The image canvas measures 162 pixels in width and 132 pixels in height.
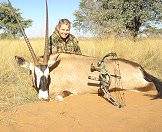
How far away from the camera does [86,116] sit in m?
5.02

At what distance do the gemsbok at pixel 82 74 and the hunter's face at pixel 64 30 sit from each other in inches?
27.0

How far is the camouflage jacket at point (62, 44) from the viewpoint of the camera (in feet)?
24.2

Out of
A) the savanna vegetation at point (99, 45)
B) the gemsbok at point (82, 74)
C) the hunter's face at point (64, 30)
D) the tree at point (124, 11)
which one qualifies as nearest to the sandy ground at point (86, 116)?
the gemsbok at point (82, 74)

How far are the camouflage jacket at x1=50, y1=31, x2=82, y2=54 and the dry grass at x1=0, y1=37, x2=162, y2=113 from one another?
73 cm

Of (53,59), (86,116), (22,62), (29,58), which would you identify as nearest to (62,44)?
(53,59)

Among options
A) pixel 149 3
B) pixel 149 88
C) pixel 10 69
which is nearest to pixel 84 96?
pixel 149 88

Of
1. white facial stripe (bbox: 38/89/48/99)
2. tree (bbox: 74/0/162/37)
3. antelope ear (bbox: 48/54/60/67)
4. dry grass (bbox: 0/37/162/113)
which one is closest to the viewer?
white facial stripe (bbox: 38/89/48/99)

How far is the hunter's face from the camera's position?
730 centimetres

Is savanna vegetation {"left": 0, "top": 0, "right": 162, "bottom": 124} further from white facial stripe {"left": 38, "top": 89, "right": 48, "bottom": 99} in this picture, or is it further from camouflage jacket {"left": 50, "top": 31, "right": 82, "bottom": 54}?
camouflage jacket {"left": 50, "top": 31, "right": 82, "bottom": 54}

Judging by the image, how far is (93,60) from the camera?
22.5ft

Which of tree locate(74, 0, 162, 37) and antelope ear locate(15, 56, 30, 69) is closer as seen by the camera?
antelope ear locate(15, 56, 30, 69)

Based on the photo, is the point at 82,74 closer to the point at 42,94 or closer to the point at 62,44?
the point at 42,94

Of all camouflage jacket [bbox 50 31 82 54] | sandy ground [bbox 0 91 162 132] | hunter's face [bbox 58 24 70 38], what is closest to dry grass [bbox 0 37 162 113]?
sandy ground [bbox 0 91 162 132]

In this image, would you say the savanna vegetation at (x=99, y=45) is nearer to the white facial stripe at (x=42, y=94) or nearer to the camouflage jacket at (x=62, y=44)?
the white facial stripe at (x=42, y=94)
